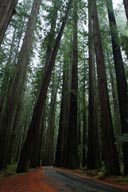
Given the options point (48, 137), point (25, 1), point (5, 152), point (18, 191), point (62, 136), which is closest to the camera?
point (18, 191)

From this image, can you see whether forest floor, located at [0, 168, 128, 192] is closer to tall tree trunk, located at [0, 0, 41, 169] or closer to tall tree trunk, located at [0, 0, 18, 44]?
tall tree trunk, located at [0, 0, 41, 169]

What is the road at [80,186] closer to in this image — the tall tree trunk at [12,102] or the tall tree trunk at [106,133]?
the tall tree trunk at [106,133]

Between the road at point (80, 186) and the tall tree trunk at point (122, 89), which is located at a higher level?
the tall tree trunk at point (122, 89)

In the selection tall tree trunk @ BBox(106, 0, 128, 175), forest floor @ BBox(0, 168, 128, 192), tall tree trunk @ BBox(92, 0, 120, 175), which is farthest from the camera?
tall tree trunk @ BBox(106, 0, 128, 175)

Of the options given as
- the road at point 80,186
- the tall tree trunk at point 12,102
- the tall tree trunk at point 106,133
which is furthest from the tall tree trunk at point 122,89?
the tall tree trunk at point 12,102

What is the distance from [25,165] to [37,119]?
210cm

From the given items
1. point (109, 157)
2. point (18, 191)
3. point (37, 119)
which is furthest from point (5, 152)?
point (18, 191)

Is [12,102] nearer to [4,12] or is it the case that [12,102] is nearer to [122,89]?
[122,89]

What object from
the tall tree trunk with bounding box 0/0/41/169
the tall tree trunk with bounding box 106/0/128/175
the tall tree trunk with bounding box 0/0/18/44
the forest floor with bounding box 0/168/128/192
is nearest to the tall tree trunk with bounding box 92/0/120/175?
the forest floor with bounding box 0/168/128/192

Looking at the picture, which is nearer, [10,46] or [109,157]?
[109,157]

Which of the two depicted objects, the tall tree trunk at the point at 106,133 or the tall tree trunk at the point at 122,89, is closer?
the tall tree trunk at the point at 106,133

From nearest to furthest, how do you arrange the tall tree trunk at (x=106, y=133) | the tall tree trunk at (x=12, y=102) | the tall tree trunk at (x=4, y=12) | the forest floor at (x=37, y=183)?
the tall tree trunk at (x=4, y=12), the forest floor at (x=37, y=183), the tall tree trunk at (x=106, y=133), the tall tree trunk at (x=12, y=102)

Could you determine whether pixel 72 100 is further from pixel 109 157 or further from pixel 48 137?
pixel 48 137

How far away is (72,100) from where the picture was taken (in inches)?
574
